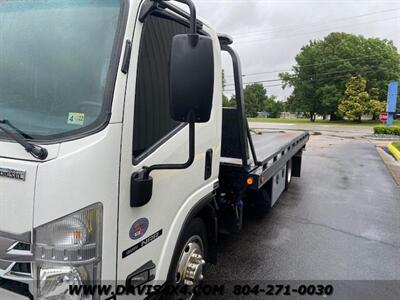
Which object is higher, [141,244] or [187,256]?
[141,244]

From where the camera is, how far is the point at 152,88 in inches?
80.1

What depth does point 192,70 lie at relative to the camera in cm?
160

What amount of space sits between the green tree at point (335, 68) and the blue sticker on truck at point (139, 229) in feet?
169

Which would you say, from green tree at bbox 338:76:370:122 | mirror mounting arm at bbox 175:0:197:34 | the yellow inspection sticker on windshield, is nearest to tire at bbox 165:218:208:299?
the yellow inspection sticker on windshield

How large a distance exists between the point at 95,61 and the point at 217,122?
1305mm

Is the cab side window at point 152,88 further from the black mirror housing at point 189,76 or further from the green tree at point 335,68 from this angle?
the green tree at point 335,68

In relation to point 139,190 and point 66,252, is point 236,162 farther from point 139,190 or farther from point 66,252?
point 66,252

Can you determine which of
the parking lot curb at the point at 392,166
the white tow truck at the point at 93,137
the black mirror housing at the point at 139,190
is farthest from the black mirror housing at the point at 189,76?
the parking lot curb at the point at 392,166

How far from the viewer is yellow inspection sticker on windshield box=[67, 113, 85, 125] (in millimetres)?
1662

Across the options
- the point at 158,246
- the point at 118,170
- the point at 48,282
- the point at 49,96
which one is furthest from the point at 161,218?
the point at 49,96

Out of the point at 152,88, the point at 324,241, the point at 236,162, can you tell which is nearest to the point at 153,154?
the point at 152,88

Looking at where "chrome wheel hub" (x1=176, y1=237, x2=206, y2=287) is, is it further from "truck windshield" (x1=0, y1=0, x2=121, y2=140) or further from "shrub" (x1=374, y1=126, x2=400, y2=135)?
"shrub" (x1=374, y1=126, x2=400, y2=135)

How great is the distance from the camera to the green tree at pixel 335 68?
159 feet

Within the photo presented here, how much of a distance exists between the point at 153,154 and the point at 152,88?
0.39m
